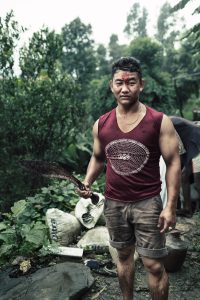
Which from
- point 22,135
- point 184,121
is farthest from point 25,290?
point 22,135

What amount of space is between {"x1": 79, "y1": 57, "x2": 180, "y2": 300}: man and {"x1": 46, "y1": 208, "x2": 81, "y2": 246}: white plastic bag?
215 cm

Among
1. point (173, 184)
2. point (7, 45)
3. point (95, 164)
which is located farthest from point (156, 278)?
point (7, 45)

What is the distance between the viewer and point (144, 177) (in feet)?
8.41

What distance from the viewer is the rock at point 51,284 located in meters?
3.33

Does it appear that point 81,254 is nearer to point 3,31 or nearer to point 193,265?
point 193,265

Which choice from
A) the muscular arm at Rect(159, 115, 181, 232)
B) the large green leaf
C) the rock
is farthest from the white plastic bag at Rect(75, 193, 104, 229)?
the muscular arm at Rect(159, 115, 181, 232)

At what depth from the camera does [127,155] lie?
8.39ft

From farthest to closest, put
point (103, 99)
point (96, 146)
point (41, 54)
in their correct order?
point (103, 99)
point (41, 54)
point (96, 146)

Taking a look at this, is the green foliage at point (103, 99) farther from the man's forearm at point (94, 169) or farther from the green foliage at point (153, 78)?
the man's forearm at point (94, 169)

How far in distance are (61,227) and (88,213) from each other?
54cm

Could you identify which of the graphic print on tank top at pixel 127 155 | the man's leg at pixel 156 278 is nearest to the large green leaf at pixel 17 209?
the graphic print on tank top at pixel 127 155

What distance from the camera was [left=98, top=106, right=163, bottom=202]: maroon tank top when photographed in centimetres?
248

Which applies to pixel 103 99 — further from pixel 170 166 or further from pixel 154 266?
pixel 154 266

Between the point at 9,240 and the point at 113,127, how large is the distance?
257 centimetres
